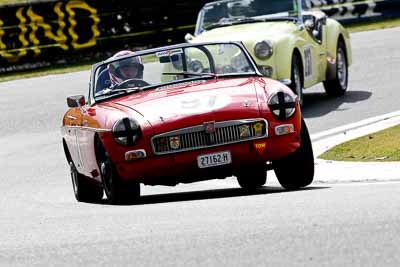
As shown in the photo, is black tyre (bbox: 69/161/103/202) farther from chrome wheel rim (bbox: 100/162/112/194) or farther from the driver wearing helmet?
chrome wheel rim (bbox: 100/162/112/194)

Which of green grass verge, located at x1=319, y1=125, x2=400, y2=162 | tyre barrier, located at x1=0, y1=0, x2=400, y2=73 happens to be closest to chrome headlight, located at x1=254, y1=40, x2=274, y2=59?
green grass verge, located at x1=319, y1=125, x2=400, y2=162

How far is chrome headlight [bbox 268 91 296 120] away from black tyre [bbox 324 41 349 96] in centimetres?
886

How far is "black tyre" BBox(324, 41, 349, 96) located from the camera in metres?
19.5

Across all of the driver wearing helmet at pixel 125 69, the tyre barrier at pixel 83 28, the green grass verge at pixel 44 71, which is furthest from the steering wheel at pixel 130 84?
the tyre barrier at pixel 83 28

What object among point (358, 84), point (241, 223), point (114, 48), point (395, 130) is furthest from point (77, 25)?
point (241, 223)

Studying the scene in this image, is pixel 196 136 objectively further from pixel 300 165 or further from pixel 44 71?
pixel 44 71

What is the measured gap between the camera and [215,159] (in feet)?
33.9

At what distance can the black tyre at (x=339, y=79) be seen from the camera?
766 inches

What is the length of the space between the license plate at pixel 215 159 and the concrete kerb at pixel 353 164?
1450 mm

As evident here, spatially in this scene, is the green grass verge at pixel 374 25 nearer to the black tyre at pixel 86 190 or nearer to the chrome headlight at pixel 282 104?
the black tyre at pixel 86 190

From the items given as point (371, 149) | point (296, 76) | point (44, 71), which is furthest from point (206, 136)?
point (44, 71)

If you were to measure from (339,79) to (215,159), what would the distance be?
9478mm

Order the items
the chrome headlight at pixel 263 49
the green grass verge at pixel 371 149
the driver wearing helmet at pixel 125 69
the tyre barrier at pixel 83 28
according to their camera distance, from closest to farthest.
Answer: the driver wearing helmet at pixel 125 69 → the green grass verge at pixel 371 149 → the chrome headlight at pixel 263 49 → the tyre barrier at pixel 83 28

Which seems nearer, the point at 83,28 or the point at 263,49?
the point at 263,49
